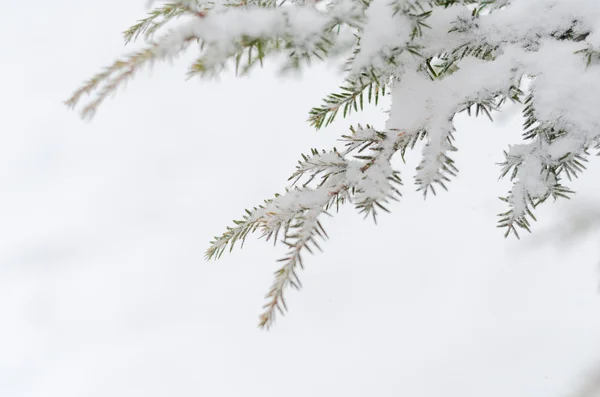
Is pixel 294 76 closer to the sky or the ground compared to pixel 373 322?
closer to the ground

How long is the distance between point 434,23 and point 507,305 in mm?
2745

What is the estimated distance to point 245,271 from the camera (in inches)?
153

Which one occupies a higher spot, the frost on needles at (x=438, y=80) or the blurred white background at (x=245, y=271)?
the blurred white background at (x=245, y=271)

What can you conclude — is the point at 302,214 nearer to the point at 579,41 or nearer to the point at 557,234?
the point at 579,41

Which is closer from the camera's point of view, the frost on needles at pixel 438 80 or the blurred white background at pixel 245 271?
the frost on needles at pixel 438 80

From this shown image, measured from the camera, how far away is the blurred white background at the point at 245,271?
3.12 metres

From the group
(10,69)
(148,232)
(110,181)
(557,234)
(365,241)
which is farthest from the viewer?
(10,69)

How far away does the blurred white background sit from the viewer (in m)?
3.12

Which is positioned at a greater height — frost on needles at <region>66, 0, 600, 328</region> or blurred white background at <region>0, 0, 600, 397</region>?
blurred white background at <region>0, 0, 600, 397</region>

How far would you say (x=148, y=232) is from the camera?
14.4 feet

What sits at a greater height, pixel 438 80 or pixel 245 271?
pixel 245 271

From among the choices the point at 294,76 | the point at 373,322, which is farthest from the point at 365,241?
the point at 294,76

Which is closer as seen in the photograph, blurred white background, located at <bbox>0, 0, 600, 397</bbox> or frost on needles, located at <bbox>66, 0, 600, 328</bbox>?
frost on needles, located at <bbox>66, 0, 600, 328</bbox>

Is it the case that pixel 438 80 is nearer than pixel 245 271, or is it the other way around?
pixel 438 80
